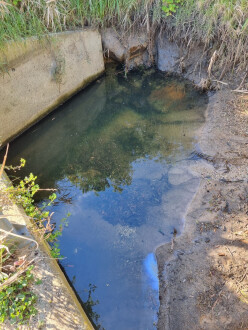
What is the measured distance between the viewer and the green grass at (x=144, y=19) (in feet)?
15.6

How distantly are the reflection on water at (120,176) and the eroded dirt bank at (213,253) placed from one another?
6.5 inches

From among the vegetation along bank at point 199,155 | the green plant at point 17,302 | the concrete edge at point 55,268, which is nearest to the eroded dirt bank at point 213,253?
the vegetation along bank at point 199,155

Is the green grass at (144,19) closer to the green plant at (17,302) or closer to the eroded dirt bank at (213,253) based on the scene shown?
the eroded dirt bank at (213,253)

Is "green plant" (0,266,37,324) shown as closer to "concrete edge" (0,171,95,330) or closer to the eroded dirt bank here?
"concrete edge" (0,171,95,330)

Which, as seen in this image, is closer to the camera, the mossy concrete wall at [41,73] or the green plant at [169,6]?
the mossy concrete wall at [41,73]

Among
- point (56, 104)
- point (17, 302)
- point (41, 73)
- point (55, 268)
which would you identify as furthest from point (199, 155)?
point (17, 302)

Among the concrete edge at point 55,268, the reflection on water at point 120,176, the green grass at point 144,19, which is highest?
the green grass at point 144,19

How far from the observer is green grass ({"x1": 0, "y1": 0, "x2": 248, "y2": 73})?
4.75 m

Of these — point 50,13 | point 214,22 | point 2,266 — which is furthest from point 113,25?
point 2,266

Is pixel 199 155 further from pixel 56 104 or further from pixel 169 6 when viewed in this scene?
pixel 169 6

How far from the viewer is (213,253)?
303cm

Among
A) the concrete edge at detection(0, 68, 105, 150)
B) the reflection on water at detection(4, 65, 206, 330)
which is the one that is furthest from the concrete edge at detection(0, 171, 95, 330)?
the concrete edge at detection(0, 68, 105, 150)

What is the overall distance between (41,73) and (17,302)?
3.88m

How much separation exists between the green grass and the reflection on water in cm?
94
